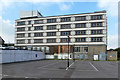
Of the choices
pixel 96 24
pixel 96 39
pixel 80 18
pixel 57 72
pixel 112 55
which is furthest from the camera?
pixel 80 18

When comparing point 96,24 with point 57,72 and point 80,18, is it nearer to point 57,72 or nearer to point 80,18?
point 80,18

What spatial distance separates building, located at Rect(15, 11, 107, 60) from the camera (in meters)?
58.0

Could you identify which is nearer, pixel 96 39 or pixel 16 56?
pixel 16 56

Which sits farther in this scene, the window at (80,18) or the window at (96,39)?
the window at (80,18)

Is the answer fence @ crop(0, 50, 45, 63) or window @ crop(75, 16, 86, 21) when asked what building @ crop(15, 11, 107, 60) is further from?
fence @ crop(0, 50, 45, 63)

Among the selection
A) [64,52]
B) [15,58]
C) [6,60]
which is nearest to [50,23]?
[64,52]

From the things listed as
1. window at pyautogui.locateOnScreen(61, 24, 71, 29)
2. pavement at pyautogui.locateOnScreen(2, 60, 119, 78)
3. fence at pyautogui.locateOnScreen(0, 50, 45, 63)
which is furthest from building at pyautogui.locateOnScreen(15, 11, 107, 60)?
pavement at pyautogui.locateOnScreen(2, 60, 119, 78)

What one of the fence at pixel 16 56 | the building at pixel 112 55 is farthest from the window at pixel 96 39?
the fence at pixel 16 56

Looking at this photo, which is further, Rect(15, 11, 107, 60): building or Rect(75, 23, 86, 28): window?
Rect(75, 23, 86, 28): window

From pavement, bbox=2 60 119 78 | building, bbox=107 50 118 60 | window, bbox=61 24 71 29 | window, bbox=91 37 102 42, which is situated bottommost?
building, bbox=107 50 118 60

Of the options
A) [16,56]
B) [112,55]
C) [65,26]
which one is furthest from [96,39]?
[16,56]

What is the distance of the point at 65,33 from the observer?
62.3 m

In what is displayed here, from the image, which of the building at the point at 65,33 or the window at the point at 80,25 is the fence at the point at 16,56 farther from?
the window at the point at 80,25

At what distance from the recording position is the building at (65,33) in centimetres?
5800
